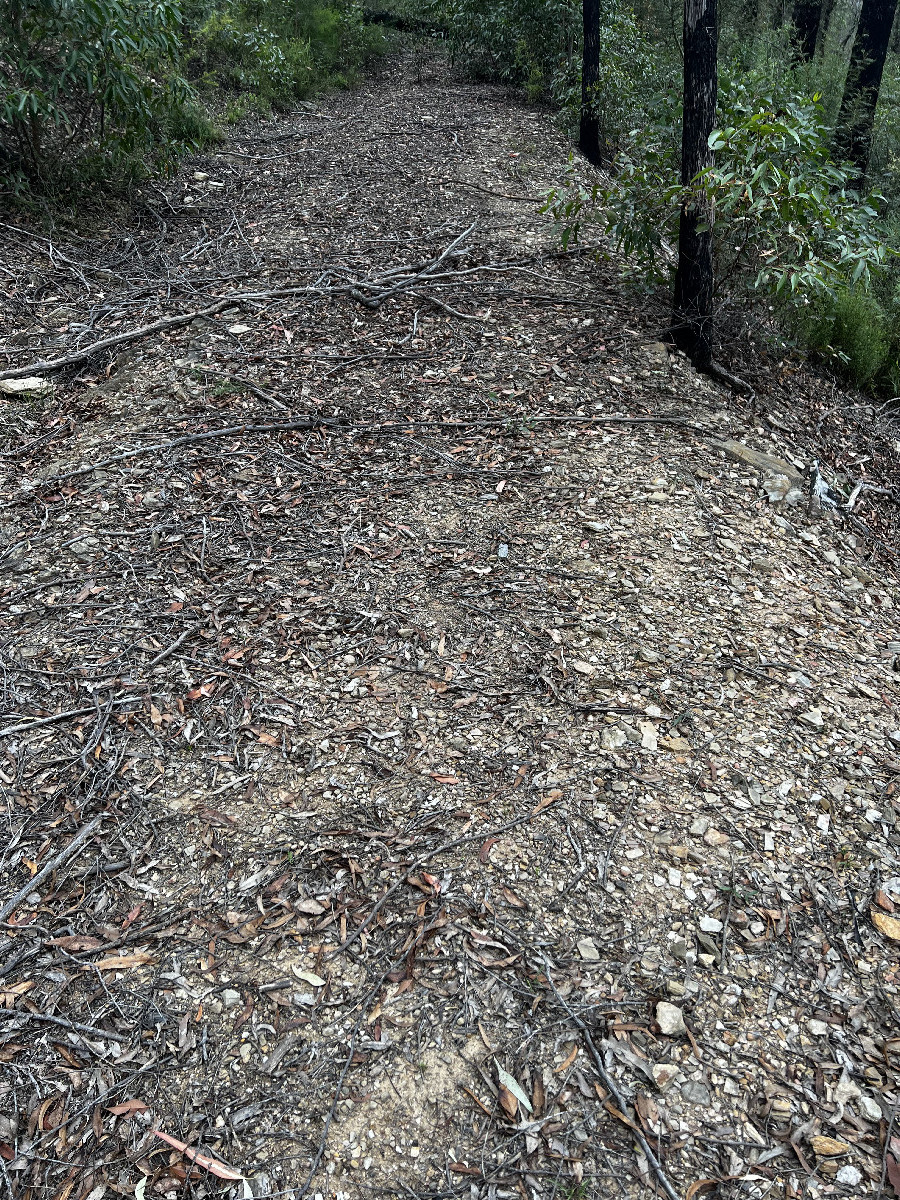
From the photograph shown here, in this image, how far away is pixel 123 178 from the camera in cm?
573

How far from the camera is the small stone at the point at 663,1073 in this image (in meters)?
1.83

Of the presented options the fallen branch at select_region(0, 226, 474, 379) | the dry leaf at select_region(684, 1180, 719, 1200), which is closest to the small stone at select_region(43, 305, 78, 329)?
the fallen branch at select_region(0, 226, 474, 379)

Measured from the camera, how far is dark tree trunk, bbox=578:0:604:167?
21.1 ft

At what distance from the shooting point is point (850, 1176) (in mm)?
1713

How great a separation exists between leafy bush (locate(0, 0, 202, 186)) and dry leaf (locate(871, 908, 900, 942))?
5646 mm

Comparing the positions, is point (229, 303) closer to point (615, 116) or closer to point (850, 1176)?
point (615, 116)

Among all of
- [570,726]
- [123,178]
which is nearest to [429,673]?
[570,726]

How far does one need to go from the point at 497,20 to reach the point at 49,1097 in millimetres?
10083

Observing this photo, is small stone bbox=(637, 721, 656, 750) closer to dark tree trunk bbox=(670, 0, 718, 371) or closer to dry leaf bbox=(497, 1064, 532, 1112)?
dry leaf bbox=(497, 1064, 532, 1112)

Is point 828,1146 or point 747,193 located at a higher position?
point 747,193

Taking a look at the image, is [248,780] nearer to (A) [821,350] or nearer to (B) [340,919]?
(B) [340,919]

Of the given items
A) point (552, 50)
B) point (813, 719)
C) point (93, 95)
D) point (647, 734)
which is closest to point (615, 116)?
point (552, 50)

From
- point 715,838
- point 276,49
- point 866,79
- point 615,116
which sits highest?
point 276,49

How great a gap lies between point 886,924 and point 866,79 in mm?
8474
